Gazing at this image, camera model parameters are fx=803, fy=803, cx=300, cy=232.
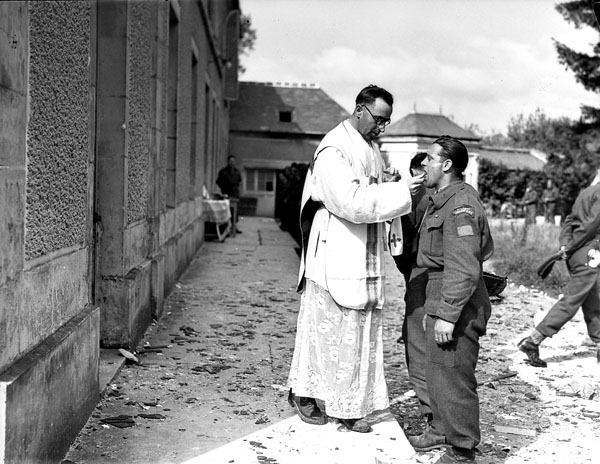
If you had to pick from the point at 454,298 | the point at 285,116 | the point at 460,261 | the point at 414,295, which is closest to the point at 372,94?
the point at 460,261

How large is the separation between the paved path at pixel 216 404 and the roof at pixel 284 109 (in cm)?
3105

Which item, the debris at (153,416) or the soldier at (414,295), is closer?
the debris at (153,416)

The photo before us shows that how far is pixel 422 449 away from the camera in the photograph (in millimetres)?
4496

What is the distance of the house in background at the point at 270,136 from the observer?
3822cm

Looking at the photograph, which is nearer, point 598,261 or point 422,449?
point 422,449

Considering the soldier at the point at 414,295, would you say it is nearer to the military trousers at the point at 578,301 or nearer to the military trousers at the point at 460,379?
the military trousers at the point at 460,379

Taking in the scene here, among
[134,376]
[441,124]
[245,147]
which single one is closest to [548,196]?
[245,147]

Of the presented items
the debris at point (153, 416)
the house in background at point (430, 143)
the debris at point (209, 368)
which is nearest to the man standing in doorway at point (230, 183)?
the debris at point (209, 368)

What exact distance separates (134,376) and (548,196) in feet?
A: 103

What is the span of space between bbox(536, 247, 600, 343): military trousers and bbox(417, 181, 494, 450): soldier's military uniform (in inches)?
113

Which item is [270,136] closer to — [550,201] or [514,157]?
[550,201]

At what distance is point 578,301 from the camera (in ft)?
22.9

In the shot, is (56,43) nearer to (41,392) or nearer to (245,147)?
(41,392)

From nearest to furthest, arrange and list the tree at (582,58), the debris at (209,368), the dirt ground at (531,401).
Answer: the dirt ground at (531,401), the debris at (209,368), the tree at (582,58)
